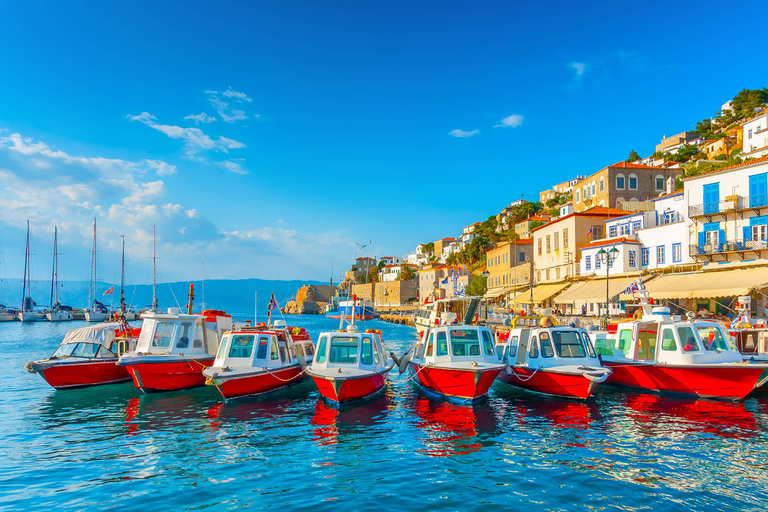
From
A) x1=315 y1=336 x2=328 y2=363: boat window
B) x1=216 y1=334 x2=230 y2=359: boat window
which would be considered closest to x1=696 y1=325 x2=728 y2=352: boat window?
x1=315 y1=336 x2=328 y2=363: boat window

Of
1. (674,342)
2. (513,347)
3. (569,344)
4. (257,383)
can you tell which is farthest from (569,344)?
(257,383)

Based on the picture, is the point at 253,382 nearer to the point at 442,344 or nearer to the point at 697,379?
the point at 442,344

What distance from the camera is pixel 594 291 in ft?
132

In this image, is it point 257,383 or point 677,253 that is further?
point 677,253

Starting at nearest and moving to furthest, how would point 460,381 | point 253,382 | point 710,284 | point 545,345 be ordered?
point 460,381
point 253,382
point 545,345
point 710,284

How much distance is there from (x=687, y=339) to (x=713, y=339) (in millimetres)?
1023

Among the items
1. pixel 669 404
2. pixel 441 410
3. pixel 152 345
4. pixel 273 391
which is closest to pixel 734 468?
pixel 669 404

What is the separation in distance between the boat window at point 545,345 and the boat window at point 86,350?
21.6 metres

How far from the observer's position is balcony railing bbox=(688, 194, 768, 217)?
109 ft

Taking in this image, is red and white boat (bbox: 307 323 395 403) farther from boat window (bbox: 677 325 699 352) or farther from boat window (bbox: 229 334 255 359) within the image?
boat window (bbox: 677 325 699 352)

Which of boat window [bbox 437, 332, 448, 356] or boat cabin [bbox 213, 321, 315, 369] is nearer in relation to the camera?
boat window [bbox 437, 332, 448, 356]

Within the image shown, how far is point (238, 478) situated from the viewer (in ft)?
37.7

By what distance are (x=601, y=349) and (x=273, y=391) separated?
632 inches

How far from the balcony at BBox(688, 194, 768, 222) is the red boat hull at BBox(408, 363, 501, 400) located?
26951 mm
